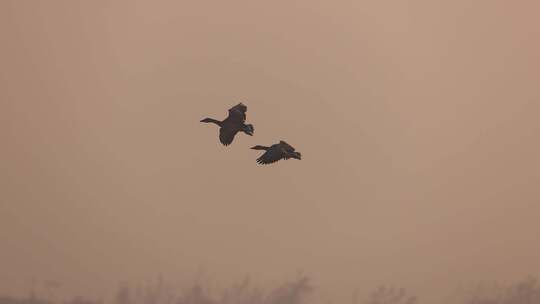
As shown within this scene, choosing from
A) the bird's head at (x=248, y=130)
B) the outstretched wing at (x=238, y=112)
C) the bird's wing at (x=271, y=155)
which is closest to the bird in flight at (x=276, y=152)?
the bird's wing at (x=271, y=155)

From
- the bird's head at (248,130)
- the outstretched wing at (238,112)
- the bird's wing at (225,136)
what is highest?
the outstretched wing at (238,112)

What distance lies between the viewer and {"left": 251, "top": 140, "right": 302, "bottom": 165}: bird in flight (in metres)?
166

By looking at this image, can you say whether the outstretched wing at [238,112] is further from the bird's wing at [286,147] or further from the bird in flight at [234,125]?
the bird's wing at [286,147]

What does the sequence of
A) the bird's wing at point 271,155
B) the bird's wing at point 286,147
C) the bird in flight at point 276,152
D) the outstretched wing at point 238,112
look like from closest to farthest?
the outstretched wing at point 238,112 < the bird's wing at point 286,147 < the bird in flight at point 276,152 < the bird's wing at point 271,155

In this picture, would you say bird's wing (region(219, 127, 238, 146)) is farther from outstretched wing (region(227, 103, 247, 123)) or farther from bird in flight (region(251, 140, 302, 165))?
outstretched wing (region(227, 103, 247, 123))

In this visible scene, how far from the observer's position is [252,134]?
539 feet

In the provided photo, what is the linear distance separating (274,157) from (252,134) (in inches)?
166

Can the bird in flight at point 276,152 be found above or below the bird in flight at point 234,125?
below

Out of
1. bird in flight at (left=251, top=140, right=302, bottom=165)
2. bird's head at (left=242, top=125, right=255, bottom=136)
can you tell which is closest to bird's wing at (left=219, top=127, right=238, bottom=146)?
bird in flight at (left=251, top=140, right=302, bottom=165)

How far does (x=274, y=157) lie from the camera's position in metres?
167

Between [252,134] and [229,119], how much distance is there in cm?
286

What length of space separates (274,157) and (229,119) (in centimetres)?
576

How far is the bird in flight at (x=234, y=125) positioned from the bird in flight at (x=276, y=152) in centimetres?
266

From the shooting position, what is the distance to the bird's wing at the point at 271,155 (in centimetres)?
16662
